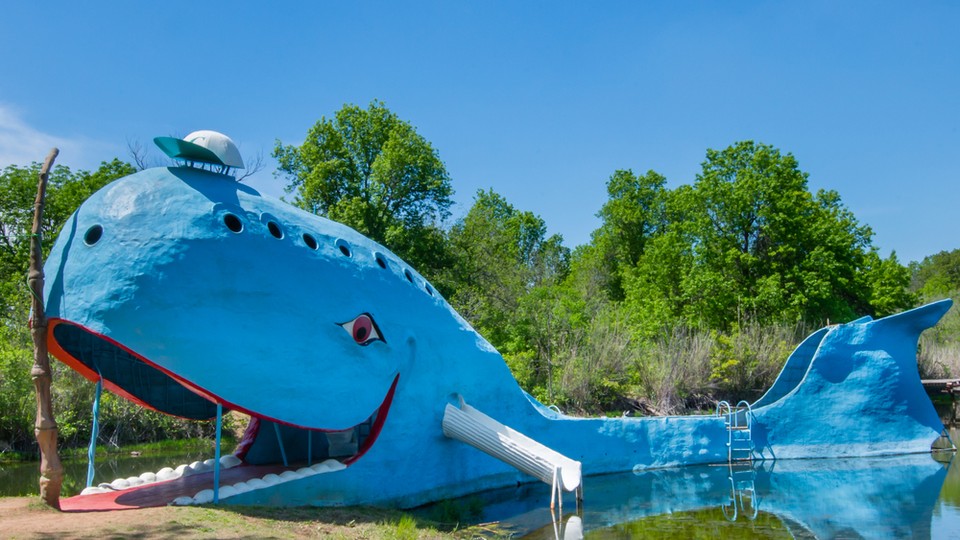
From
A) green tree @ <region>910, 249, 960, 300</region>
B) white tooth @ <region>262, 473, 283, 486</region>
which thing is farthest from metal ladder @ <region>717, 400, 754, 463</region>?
green tree @ <region>910, 249, 960, 300</region>

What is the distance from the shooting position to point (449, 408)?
508 inches

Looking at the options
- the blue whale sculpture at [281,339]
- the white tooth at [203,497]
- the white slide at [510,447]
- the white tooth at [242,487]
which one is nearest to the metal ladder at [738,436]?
the blue whale sculpture at [281,339]

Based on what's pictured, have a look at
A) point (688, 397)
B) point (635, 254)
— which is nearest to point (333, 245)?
point (688, 397)

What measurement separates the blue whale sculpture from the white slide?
0.32 m

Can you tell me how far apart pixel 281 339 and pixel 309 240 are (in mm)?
1818

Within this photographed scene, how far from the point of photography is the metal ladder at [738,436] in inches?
712

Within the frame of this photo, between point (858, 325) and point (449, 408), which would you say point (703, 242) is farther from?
point (449, 408)

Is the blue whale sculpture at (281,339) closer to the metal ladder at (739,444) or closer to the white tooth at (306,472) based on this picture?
the white tooth at (306,472)

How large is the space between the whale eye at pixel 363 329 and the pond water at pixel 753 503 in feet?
9.89

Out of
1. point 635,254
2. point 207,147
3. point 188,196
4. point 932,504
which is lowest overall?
point 932,504

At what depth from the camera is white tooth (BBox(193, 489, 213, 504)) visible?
31.8 feet

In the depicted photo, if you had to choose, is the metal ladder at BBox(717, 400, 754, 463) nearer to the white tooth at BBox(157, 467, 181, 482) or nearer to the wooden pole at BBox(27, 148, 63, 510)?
the white tooth at BBox(157, 467, 181, 482)

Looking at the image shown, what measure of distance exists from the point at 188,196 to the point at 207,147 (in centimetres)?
100

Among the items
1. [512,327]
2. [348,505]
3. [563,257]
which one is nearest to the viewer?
[348,505]
